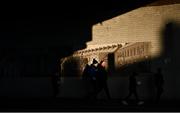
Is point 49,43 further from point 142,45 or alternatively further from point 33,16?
point 142,45

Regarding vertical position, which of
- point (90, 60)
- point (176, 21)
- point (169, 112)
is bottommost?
point (169, 112)

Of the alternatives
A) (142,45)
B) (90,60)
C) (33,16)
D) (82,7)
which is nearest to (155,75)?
(142,45)

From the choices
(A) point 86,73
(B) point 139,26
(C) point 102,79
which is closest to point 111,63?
(A) point 86,73

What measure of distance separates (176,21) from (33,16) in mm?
7911

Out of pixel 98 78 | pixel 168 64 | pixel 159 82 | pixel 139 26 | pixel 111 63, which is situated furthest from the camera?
pixel 111 63

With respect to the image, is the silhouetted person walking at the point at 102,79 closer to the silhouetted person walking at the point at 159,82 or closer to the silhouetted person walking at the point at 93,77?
the silhouetted person walking at the point at 93,77

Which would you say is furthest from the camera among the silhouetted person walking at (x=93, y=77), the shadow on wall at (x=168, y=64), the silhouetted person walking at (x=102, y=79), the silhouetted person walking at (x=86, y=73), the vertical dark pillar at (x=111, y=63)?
the vertical dark pillar at (x=111, y=63)

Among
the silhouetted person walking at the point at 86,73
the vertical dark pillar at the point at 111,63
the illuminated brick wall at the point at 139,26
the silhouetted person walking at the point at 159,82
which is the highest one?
the illuminated brick wall at the point at 139,26

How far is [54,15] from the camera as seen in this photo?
29.4m

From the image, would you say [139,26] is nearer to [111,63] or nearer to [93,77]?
[111,63]

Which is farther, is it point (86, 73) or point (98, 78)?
point (86, 73)

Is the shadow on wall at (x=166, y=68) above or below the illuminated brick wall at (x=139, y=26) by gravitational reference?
below

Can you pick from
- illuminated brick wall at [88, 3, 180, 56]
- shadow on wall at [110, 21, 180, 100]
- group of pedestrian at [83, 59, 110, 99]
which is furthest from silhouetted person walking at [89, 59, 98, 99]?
shadow on wall at [110, 21, 180, 100]

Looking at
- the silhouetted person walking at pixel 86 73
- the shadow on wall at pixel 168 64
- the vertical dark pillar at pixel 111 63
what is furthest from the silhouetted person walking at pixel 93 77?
the shadow on wall at pixel 168 64
